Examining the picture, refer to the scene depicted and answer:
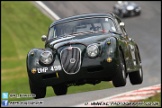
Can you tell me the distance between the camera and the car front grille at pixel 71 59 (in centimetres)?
918

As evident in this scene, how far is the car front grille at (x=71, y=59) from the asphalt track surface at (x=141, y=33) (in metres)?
0.68

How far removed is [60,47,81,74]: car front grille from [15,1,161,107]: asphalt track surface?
680mm

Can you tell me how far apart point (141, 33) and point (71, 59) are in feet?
71.5

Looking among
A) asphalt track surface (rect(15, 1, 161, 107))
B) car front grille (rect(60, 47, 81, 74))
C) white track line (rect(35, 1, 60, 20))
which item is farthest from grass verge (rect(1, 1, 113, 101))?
car front grille (rect(60, 47, 81, 74))

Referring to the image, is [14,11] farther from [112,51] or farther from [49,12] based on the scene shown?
[112,51]

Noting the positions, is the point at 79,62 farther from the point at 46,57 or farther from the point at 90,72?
the point at 46,57

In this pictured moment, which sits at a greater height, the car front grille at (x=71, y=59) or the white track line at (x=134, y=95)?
the car front grille at (x=71, y=59)

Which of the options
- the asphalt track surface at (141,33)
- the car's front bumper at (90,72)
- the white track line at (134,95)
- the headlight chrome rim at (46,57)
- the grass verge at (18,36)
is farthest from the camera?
the grass verge at (18,36)

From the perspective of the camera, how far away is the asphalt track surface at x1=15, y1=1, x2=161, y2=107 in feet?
32.6

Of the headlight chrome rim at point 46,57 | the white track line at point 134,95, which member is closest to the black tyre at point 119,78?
the white track line at point 134,95

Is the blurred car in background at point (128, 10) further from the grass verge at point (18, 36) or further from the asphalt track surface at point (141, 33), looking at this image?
the grass verge at point (18, 36)

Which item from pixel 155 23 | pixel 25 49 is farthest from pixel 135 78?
pixel 155 23

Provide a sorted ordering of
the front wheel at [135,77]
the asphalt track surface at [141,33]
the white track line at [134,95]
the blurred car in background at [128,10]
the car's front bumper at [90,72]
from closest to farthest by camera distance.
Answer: the car's front bumper at [90,72]
the asphalt track surface at [141,33]
the white track line at [134,95]
the front wheel at [135,77]
the blurred car in background at [128,10]

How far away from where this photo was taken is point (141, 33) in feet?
100
